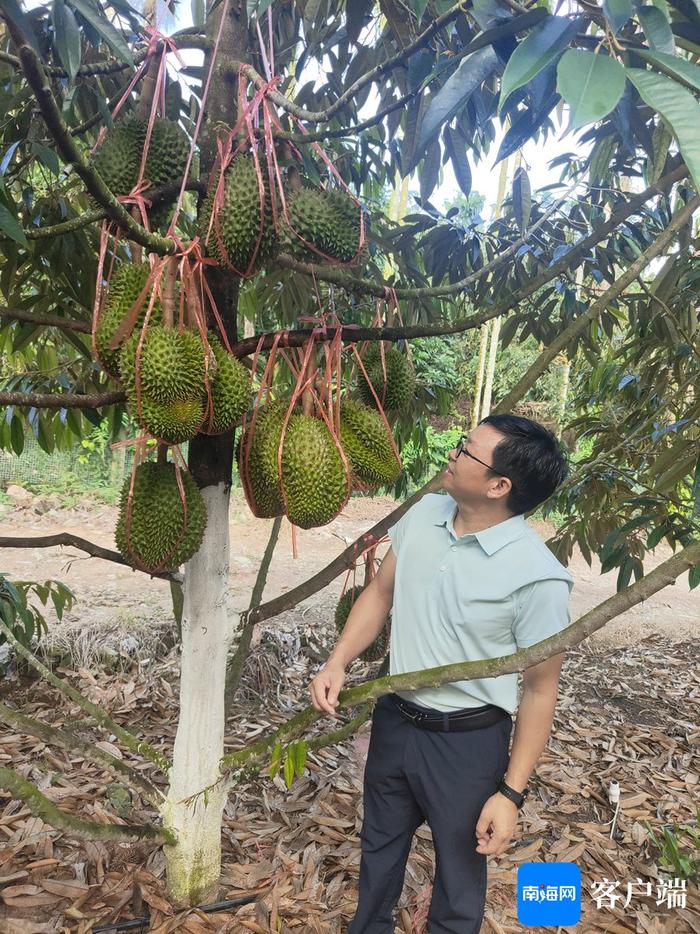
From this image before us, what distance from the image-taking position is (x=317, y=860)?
1.61m

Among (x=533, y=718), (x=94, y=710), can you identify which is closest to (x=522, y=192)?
(x=533, y=718)

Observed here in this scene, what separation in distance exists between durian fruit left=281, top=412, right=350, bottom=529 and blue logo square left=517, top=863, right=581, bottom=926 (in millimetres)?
1110

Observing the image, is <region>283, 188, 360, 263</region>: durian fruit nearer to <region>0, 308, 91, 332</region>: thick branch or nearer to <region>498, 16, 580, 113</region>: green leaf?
<region>0, 308, 91, 332</region>: thick branch

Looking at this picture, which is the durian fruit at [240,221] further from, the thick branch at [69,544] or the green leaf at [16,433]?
the green leaf at [16,433]

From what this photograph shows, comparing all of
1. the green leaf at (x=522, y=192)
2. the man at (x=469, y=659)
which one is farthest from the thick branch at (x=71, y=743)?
the green leaf at (x=522, y=192)

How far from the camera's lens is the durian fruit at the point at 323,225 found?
995 millimetres

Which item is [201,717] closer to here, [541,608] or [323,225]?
[541,608]

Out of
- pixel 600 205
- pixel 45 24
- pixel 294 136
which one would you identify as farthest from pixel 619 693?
pixel 45 24

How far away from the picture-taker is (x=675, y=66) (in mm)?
523

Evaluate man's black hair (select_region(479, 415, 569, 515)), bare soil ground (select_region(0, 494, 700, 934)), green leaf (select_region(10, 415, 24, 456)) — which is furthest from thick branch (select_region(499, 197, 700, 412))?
green leaf (select_region(10, 415, 24, 456))

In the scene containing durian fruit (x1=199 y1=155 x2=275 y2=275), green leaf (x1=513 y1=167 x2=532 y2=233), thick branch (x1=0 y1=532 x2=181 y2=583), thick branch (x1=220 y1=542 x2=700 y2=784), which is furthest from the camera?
green leaf (x1=513 y1=167 x2=532 y2=233)

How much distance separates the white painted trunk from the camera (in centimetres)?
123

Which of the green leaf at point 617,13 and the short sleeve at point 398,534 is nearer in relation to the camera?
the green leaf at point 617,13

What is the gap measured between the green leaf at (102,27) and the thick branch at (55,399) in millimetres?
442
